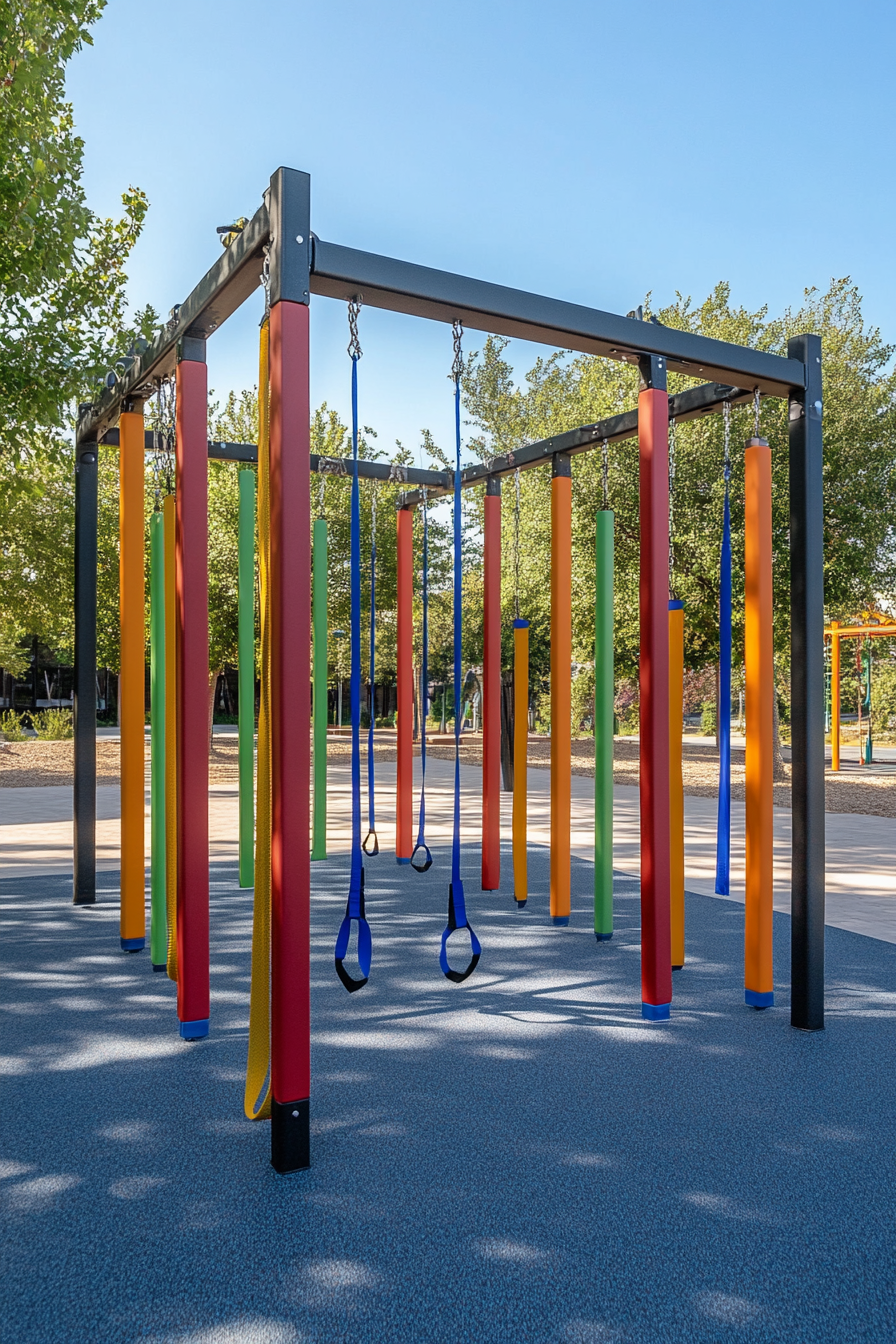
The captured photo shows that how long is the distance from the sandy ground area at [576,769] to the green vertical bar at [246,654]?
493cm

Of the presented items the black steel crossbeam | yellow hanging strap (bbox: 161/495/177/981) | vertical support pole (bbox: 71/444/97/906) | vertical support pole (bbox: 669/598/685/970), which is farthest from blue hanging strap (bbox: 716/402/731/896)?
vertical support pole (bbox: 71/444/97/906)

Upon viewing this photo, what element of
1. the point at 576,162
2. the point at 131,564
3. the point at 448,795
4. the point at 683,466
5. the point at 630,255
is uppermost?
the point at 630,255

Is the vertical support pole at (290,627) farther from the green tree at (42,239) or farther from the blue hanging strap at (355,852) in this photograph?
the green tree at (42,239)

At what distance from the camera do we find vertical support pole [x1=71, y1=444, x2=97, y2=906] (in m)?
6.46

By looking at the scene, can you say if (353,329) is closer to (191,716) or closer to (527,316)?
(527,316)

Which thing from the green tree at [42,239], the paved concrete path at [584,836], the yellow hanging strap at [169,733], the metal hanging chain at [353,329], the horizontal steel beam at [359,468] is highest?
the green tree at [42,239]

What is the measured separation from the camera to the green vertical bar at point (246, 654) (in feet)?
21.2

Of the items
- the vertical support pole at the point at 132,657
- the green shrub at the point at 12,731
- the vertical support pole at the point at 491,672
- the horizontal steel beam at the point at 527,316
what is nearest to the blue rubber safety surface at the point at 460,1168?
the vertical support pole at the point at 132,657

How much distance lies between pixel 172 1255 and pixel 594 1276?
1093 mm

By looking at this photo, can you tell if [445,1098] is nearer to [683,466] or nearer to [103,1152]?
[103,1152]

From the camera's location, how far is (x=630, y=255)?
16.8 meters

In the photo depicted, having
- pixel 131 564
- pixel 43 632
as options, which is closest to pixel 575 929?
pixel 131 564

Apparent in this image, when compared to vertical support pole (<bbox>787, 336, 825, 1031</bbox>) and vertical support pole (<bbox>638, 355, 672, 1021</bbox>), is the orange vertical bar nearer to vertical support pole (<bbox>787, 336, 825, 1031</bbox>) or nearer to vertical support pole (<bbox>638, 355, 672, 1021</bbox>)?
vertical support pole (<bbox>787, 336, 825, 1031</bbox>)

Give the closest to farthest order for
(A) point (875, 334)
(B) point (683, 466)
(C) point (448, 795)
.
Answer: (C) point (448, 795) < (B) point (683, 466) < (A) point (875, 334)
